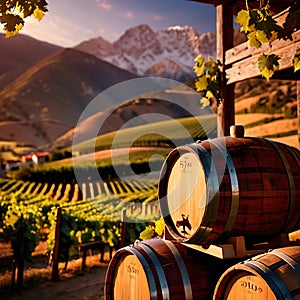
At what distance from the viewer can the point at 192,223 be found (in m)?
2.77

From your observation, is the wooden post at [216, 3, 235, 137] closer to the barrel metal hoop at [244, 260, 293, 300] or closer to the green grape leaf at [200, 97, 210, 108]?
the green grape leaf at [200, 97, 210, 108]

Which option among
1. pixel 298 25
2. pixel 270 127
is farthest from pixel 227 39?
pixel 270 127

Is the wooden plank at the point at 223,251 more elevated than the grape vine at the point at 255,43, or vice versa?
the grape vine at the point at 255,43

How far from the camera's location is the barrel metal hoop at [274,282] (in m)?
1.95

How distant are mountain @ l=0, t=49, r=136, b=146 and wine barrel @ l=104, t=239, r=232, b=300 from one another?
110108 mm

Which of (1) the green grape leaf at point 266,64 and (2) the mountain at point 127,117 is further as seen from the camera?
(2) the mountain at point 127,117

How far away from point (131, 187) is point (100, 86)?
14400 cm

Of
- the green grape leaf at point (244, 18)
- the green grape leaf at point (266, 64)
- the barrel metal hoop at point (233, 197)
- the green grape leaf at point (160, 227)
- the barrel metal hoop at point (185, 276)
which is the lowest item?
the barrel metal hoop at point (185, 276)

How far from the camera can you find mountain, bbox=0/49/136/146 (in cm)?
11506

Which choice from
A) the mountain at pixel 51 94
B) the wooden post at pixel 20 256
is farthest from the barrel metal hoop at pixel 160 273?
the mountain at pixel 51 94

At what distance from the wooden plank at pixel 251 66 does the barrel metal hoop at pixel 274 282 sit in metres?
2.34

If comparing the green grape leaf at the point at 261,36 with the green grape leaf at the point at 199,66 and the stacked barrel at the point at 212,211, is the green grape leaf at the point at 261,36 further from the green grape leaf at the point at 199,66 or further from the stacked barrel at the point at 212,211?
the green grape leaf at the point at 199,66

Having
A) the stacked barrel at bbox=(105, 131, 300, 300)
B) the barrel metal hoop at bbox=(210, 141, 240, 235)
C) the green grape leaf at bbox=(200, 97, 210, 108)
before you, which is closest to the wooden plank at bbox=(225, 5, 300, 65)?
the green grape leaf at bbox=(200, 97, 210, 108)

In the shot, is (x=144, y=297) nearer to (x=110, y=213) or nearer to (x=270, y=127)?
(x=110, y=213)
